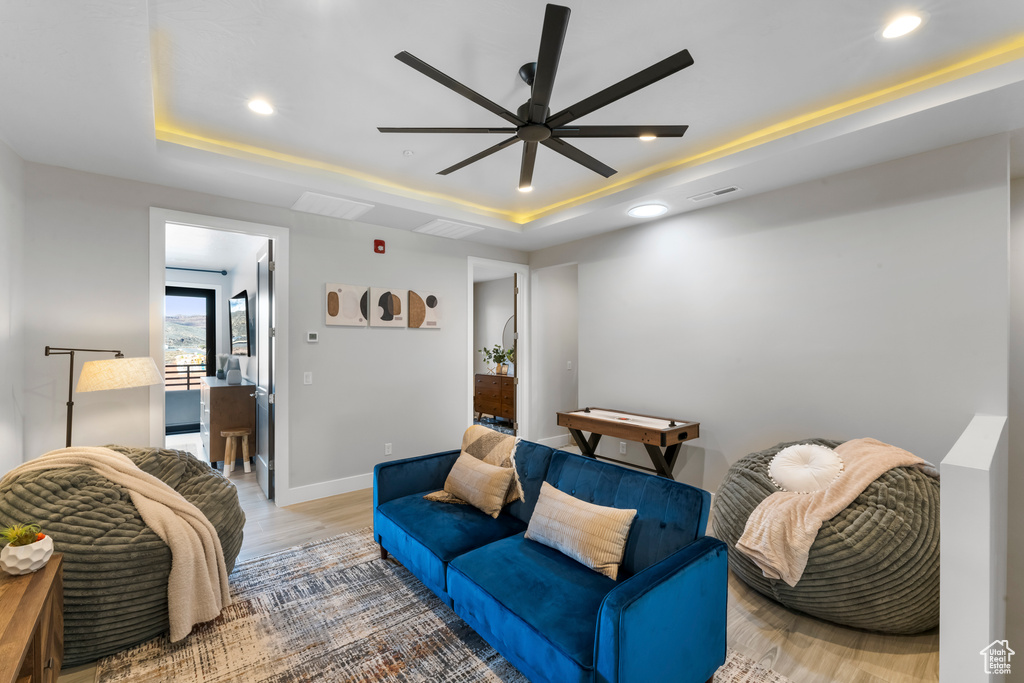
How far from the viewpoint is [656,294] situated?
4.17 m

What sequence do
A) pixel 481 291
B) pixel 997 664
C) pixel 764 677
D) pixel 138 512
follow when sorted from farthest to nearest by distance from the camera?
pixel 481 291
pixel 138 512
pixel 764 677
pixel 997 664

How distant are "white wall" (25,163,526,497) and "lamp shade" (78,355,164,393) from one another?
0.48 meters

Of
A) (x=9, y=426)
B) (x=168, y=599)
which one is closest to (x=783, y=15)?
(x=168, y=599)

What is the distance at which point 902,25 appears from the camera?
6.33 ft

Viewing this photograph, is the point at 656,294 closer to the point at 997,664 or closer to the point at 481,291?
the point at 997,664

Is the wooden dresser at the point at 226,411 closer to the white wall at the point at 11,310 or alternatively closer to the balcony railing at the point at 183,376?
the white wall at the point at 11,310

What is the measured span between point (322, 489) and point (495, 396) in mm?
3567

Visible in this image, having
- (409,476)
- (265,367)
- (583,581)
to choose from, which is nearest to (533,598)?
(583,581)

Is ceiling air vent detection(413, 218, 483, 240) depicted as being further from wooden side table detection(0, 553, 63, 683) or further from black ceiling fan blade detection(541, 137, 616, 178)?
wooden side table detection(0, 553, 63, 683)

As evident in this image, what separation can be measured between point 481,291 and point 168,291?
16.0 feet

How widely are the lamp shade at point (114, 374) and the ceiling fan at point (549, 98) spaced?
2.11 m

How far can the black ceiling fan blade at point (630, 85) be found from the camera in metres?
1.64

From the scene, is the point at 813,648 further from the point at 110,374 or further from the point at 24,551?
the point at 110,374

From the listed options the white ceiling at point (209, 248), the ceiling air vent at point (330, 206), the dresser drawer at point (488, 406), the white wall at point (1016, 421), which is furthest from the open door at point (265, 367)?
the white wall at point (1016, 421)
